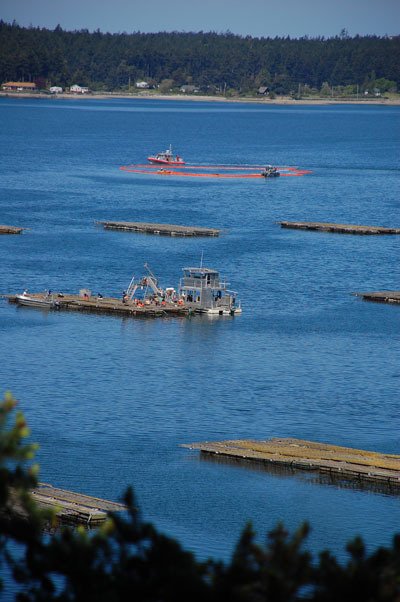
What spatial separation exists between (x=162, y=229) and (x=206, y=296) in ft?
116

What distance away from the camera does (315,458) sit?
1948 inches

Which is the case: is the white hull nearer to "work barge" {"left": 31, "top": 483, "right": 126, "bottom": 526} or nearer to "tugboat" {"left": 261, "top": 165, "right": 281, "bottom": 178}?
"work barge" {"left": 31, "top": 483, "right": 126, "bottom": 526}

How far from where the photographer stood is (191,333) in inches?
2987

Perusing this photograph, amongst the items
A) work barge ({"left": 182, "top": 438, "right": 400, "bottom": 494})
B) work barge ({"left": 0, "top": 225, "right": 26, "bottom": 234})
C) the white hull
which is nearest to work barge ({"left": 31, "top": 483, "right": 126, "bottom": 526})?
work barge ({"left": 182, "top": 438, "right": 400, "bottom": 494})

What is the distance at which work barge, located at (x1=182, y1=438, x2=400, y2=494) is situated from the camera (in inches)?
1877

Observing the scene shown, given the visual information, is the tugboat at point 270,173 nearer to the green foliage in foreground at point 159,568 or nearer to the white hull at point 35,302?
the white hull at point 35,302

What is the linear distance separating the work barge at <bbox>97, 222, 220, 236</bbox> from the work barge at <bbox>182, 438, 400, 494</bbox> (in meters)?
64.1

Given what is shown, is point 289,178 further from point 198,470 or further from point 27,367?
point 198,470

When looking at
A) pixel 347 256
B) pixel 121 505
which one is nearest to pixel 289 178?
pixel 347 256

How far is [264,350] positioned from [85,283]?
2304cm

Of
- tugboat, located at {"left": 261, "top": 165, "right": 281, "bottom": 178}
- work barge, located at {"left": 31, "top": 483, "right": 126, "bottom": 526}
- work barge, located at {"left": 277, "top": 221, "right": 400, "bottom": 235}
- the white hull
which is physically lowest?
the white hull

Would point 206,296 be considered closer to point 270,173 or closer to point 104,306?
point 104,306

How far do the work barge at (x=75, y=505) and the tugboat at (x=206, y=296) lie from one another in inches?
1491

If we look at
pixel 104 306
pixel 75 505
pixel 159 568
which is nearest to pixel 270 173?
pixel 104 306
